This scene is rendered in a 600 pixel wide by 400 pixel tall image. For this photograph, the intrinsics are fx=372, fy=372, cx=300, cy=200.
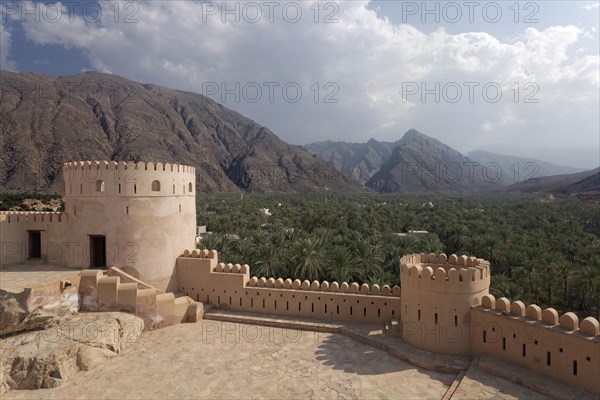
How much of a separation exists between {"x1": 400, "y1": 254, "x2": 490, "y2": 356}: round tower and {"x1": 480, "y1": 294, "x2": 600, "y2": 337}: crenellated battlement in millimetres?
413

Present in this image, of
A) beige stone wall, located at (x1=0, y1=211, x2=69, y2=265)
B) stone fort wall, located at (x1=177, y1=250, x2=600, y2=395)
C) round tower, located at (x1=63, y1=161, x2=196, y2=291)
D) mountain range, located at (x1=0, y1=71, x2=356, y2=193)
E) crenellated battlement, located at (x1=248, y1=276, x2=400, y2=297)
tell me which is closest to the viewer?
stone fort wall, located at (x1=177, y1=250, x2=600, y2=395)

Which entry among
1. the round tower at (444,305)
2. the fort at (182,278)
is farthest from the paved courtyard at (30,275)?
the round tower at (444,305)

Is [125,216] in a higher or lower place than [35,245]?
higher

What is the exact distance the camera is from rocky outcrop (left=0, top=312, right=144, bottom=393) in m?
8.50

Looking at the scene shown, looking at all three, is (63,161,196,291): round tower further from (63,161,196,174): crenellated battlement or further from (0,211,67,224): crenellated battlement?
(0,211,67,224): crenellated battlement

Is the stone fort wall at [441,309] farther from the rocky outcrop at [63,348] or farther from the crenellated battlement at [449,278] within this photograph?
the rocky outcrop at [63,348]

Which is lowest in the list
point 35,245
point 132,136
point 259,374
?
point 259,374

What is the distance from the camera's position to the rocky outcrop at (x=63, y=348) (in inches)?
335

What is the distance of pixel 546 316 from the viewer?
818 cm

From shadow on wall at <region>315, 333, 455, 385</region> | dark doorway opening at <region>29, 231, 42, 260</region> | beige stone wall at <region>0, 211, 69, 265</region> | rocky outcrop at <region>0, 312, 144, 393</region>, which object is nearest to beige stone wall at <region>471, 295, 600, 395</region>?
shadow on wall at <region>315, 333, 455, 385</region>

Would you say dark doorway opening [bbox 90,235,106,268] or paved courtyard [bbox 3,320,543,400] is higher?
dark doorway opening [bbox 90,235,106,268]

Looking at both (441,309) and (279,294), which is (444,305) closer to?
(441,309)

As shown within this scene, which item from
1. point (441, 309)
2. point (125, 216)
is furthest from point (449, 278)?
point (125, 216)

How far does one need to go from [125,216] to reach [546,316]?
12.0 m
